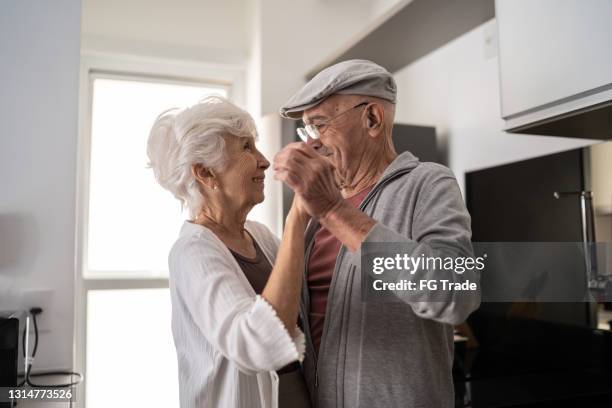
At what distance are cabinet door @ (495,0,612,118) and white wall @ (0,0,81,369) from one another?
1.43 meters

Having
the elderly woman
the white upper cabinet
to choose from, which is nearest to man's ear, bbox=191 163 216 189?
the elderly woman

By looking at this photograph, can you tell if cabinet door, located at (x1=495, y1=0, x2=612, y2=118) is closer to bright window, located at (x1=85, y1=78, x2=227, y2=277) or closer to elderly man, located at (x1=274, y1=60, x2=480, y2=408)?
elderly man, located at (x1=274, y1=60, x2=480, y2=408)

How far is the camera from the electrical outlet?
178 centimetres

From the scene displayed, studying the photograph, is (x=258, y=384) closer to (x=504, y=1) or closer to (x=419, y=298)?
(x=419, y=298)

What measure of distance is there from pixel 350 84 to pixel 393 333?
489mm

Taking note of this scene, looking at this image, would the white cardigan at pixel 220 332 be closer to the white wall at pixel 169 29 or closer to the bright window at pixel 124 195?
the bright window at pixel 124 195

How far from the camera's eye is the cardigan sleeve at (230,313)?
0.86m

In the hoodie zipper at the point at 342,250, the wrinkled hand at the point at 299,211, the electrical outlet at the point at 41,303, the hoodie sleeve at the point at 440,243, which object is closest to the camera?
the hoodie sleeve at the point at 440,243

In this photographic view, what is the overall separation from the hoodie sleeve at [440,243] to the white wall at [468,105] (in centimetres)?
114

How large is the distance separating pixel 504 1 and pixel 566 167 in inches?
24.5

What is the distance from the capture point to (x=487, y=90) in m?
2.27

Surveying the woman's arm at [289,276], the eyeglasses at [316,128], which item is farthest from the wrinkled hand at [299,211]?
the eyeglasses at [316,128]

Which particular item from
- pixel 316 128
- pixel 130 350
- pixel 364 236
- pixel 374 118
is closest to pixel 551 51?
pixel 374 118

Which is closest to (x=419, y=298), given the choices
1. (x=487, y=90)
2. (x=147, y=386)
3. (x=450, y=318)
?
(x=450, y=318)
